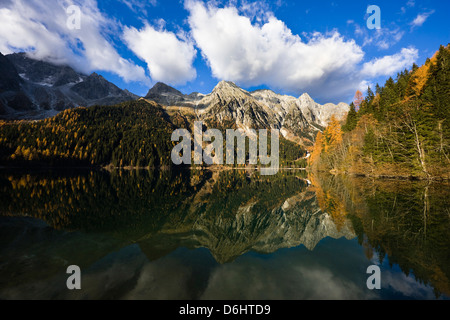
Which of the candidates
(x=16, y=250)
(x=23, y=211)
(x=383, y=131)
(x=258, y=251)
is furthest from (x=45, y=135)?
(x=383, y=131)

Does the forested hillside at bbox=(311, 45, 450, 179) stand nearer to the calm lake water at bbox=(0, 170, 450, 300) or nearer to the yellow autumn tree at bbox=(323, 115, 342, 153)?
the yellow autumn tree at bbox=(323, 115, 342, 153)

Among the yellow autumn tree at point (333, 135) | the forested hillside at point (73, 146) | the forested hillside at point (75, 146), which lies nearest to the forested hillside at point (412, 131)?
the yellow autumn tree at point (333, 135)

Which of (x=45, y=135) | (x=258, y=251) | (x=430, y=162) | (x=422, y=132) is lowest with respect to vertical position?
(x=258, y=251)

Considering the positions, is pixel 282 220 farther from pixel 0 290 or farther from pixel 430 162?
pixel 430 162

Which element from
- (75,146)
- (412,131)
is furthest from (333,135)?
(75,146)

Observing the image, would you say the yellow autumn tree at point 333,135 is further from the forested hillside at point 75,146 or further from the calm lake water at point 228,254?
the forested hillside at point 75,146

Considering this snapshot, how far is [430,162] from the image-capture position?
1240 inches

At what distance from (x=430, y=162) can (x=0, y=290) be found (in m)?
49.8

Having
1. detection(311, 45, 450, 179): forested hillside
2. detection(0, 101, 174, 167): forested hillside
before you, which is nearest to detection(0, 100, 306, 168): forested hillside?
detection(0, 101, 174, 167): forested hillside

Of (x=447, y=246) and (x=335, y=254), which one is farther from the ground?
(x=447, y=246)

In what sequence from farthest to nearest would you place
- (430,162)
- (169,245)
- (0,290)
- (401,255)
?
(430,162)
(169,245)
(401,255)
(0,290)

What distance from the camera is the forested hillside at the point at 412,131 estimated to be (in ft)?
100

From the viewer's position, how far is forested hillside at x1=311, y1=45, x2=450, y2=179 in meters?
30.6
